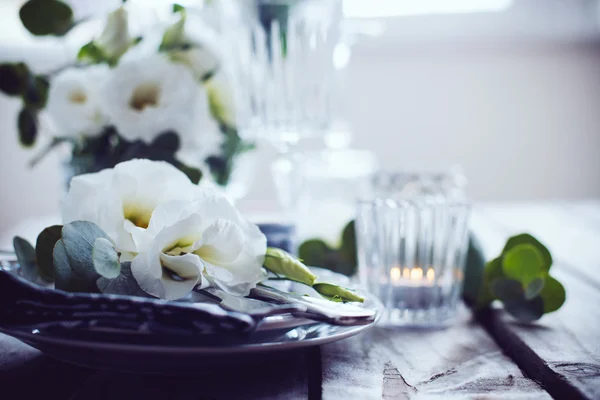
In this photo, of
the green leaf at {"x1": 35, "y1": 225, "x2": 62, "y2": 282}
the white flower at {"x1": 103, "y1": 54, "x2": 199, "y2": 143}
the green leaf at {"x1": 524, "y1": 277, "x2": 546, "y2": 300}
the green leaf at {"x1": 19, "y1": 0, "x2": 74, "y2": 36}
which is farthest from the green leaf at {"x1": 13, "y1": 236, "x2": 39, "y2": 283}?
the green leaf at {"x1": 524, "y1": 277, "x2": 546, "y2": 300}

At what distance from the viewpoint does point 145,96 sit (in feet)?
1.62

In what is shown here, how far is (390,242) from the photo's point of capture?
1.41 feet

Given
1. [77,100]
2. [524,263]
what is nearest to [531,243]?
[524,263]

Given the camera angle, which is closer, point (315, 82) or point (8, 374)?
point (8, 374)

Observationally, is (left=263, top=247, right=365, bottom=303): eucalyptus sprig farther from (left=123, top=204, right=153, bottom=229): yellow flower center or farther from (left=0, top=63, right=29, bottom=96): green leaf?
(left=0, top=63, right=29, bottom=96): green leaf

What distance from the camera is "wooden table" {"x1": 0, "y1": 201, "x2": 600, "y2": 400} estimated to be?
29 centimetres

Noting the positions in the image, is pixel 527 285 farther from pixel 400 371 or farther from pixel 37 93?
pixel 37 93

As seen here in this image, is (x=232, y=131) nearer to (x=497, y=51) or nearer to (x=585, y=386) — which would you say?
(x=585, y=386)

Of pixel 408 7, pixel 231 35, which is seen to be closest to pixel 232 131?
pixel 231 35

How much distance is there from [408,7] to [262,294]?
1712mm

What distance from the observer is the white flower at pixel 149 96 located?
1.55 ft

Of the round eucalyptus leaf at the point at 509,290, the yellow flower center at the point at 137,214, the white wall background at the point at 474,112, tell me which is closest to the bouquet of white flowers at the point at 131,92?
the yellow flower center at the point at 137,214

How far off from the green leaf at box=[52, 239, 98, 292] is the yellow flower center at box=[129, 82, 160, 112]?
0.70 ft

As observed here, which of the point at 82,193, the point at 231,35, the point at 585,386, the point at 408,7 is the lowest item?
the point at 585,386
